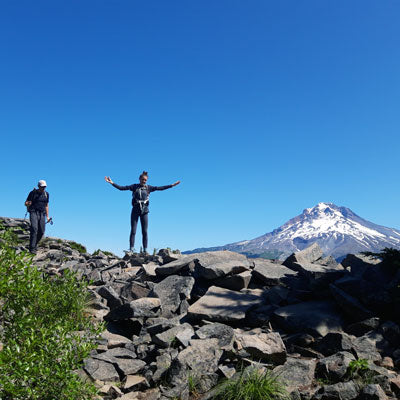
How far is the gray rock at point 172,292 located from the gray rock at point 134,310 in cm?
43

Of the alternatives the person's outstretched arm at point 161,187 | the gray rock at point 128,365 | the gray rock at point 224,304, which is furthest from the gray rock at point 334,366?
the person's outstretched arm at point 161,187

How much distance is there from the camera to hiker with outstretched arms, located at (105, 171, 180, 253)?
18736 mm

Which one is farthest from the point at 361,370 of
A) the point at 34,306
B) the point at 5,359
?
the point at 34,306

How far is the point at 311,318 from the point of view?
28.3 ft

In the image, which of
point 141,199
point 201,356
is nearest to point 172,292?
point 201,356

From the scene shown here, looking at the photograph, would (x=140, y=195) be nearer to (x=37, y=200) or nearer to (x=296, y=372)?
(x=37, y=200)

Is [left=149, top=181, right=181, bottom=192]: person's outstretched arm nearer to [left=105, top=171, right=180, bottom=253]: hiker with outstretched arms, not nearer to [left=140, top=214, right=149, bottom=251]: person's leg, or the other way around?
[left=105, top=171, right=180, bottom=253]: hiker with outstretched arms

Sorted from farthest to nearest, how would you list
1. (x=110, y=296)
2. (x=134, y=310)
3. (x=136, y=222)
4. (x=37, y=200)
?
(x=136, y=222), (x=37, y=200), (x=110, y=296), (x=134, y=310)

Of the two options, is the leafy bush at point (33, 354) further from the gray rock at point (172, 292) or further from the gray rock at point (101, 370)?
the gray rock at point (172, 292)

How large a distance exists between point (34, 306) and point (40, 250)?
47.1 ft

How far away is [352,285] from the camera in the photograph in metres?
9.38

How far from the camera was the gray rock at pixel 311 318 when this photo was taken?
27.1ft

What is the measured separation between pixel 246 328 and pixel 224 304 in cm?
97

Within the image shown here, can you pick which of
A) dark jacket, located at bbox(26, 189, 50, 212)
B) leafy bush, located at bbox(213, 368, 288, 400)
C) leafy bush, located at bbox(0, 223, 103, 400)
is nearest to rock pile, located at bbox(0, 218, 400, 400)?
leafy bush, located at bbox(213, 368, 288, 400)
